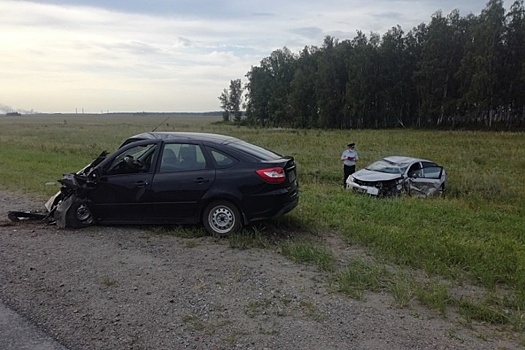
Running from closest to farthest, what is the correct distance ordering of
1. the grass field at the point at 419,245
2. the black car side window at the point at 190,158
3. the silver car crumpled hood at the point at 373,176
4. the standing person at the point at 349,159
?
1. the grass field at the point at 419,245
2. the black car side window at the point at 190,158
3. the silver car crumpled hood at the point at 373,176
4. the standing person at the point at 349,159

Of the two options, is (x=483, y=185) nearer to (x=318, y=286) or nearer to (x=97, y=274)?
(x=318, y=286)

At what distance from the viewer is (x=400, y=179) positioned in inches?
595

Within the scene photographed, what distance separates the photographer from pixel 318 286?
4895 millimetres

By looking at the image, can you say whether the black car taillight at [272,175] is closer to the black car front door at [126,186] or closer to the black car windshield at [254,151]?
the black car windshield at [254,151]

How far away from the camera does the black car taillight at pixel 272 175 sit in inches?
263

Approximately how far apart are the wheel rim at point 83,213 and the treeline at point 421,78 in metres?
51.7

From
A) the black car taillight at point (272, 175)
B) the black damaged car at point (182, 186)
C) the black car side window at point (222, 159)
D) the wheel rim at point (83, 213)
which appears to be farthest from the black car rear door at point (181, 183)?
the wheel rim at point (83, 213)

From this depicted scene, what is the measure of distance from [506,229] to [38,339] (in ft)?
27.0

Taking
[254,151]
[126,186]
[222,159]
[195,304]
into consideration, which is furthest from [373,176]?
[195,304]

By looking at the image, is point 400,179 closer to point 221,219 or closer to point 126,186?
point 221,219

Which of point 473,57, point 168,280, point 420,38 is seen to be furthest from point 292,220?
point 420,38

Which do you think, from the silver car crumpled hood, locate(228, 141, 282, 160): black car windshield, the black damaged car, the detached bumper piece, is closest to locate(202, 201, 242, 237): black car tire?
the black damaged car

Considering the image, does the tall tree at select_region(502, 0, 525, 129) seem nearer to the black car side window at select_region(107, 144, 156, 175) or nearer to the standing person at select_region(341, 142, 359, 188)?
the standing person at select_region(341, 142, 359, 188)

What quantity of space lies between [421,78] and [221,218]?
5871 centimetres
